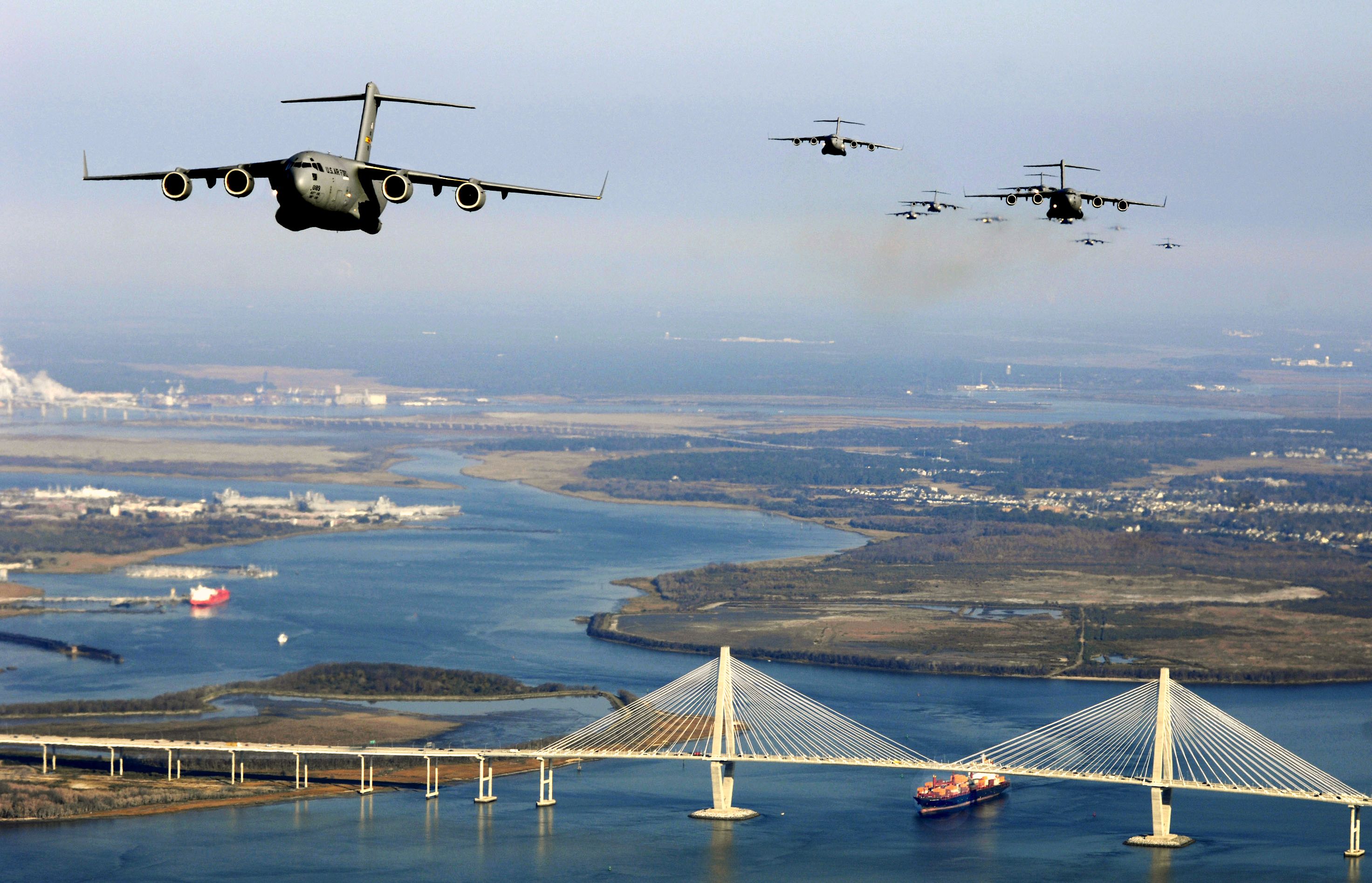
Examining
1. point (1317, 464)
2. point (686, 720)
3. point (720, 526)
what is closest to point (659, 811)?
point (686, 720)

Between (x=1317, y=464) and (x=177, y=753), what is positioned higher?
(x=1317, y=464)

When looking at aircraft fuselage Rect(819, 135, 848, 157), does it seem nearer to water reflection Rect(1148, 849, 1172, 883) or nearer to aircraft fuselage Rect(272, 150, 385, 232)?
aircraft fuselage Rect(272, 150, 385, 232)

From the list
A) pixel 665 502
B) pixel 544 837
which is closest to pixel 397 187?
pixel 544 837

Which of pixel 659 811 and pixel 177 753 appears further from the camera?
pixel 177 753

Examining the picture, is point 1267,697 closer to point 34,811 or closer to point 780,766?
point 780,766

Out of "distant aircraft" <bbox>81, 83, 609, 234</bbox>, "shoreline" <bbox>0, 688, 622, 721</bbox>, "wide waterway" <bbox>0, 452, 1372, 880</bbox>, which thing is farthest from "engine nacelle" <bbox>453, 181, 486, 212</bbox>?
"shoreline" <bbox>0, 688, 622, 721</bbox>

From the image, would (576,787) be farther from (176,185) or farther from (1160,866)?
(176,185)
